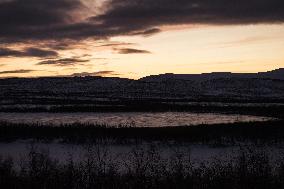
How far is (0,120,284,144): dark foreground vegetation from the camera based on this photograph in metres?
25.4

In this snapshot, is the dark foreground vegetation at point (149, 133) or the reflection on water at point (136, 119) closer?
the dark foreground vegetation at point (149, 133)

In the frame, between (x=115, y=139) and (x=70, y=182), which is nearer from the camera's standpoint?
(x=70, y=182)

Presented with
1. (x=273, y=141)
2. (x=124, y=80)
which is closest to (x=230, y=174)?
(x=273, y=141)

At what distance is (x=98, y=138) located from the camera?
2569 centimetres

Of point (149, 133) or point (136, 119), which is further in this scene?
point (136, 119)

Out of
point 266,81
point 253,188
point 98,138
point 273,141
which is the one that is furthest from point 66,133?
point 266,81

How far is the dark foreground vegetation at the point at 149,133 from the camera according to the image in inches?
1001

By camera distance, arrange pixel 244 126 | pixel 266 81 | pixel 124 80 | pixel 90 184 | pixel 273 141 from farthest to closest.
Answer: pixel 124 80 → pixel 266 81 → pixel 244 126 → pixel 273 141 → pixel 90 184

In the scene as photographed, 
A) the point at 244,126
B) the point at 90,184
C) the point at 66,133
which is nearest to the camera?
the point at 90,184

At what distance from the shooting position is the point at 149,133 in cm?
2705

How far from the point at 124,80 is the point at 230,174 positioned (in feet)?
572

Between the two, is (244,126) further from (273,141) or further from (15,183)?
(15,183)

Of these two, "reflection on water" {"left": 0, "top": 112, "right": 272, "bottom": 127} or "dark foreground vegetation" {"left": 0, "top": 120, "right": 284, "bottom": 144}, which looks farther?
"reflection on water" {"left": 0, "top": 112, "right": 272, "bottom": 127}

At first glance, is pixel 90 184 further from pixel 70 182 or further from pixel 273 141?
pixel 273 141
